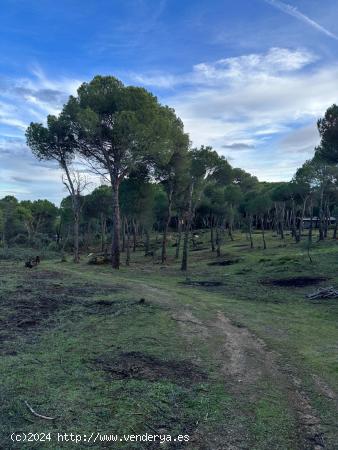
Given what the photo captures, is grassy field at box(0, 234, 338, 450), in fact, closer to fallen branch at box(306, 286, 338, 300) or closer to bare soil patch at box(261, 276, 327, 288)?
fallen branch at box(306, 286, 338, 300)

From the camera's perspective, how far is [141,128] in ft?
102

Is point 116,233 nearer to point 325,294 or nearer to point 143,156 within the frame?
point 143,156

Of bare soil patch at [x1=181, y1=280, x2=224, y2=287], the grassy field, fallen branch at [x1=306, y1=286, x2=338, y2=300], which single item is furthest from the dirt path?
bare soil patch at [x1=181, y1=280, x2=224, y2=287]

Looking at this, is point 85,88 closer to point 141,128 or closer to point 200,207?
point 141,128

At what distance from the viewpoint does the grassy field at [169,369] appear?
6184 millimetres

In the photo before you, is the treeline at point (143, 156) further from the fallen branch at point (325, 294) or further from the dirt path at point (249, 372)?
the dirt path at point (249, 372)

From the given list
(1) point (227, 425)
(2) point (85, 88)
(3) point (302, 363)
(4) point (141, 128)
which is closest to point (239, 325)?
(3) point (302, 363)

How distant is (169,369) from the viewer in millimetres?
8742

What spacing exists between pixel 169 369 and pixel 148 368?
44cm

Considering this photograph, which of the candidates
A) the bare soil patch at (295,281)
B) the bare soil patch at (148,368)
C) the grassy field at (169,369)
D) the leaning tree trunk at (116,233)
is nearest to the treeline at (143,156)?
the leaning tree trunk at (116,233)

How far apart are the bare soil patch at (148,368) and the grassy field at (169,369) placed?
0.02 meters

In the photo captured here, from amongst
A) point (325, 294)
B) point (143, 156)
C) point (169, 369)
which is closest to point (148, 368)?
point (169, 369)

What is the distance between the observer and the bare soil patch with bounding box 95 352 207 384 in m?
8.23

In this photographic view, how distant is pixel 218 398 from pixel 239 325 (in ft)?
20.6
